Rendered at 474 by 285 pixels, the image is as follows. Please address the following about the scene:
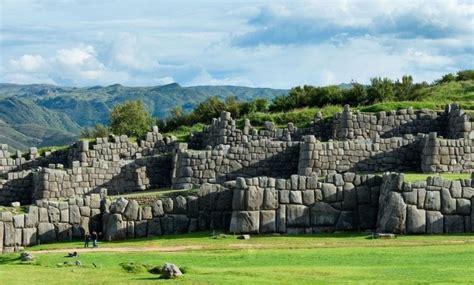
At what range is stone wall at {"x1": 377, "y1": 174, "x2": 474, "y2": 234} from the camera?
2895cm

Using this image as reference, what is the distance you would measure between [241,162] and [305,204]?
9.68 meters

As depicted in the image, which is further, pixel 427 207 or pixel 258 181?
pixel 258 181

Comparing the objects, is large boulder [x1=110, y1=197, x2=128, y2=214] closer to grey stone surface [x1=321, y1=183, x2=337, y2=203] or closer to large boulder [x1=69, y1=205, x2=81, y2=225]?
large boulder [x1=69, y1=205, x2=81, y2=225]

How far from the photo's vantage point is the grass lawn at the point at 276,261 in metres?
20.2

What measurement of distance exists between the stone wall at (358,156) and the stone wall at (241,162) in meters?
1.85

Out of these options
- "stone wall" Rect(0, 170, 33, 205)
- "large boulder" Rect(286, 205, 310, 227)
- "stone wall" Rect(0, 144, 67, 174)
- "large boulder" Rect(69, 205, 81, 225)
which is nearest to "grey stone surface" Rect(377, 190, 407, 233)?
"large boulder" Rect(286, 205, 310, 227)

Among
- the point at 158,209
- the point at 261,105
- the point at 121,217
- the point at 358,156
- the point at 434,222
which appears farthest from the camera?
the point at 261,105

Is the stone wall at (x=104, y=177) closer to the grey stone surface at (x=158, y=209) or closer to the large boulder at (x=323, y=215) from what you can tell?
the grey stone surface at (x=158, y=209)

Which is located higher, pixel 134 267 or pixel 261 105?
pixel 261 105

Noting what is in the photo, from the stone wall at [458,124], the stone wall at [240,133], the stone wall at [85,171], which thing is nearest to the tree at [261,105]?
the stone wall at [240,133]

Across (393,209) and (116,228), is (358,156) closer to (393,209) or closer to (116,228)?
(393,209)

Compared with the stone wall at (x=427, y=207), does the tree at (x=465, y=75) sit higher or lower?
higher

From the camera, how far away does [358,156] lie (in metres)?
38.1

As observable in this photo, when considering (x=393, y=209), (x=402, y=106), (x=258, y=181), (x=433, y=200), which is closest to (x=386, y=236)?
(x=393, y=209)
